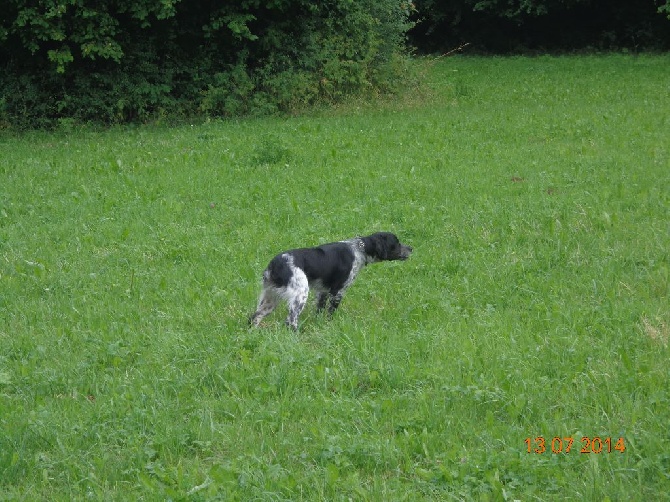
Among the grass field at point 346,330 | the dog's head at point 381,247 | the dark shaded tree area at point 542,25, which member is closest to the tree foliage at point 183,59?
the grass field at point 346,330

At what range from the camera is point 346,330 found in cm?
675

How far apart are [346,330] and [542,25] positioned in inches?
1353

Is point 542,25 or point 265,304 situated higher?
point 542,25

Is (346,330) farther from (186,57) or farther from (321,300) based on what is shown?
(186,57)

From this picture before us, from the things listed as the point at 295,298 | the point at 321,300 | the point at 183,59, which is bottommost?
the point at 321,300

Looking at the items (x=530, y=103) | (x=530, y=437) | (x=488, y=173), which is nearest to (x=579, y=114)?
(x=530, y=103)

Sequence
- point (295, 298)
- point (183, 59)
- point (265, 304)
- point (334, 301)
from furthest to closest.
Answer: point (183, 59), point (334, 301), point (265, 304), point (295, 298)

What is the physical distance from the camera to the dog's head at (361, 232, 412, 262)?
811 centimetres

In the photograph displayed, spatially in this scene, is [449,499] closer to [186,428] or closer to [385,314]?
[186,428]

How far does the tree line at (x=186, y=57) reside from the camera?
62.3ft

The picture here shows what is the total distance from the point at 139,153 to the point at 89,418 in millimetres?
10358
